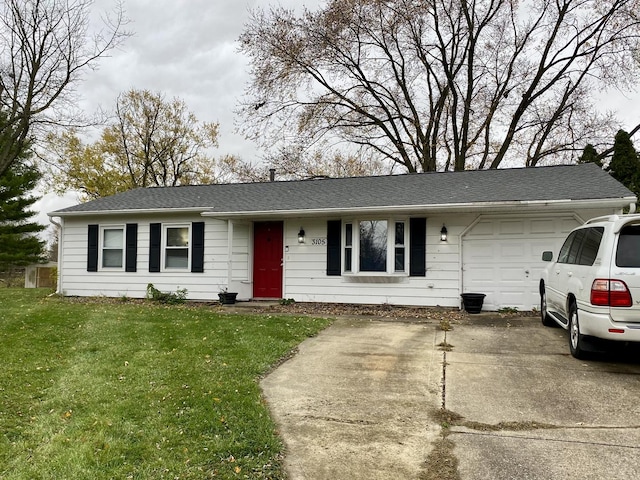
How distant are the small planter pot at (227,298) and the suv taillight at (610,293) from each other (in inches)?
327

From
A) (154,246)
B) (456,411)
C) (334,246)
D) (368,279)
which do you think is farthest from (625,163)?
(154,246)

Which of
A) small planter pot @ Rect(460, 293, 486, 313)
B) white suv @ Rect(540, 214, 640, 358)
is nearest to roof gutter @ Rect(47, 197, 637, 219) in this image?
small planter pot @ Rect(460, 293, 486, 313)

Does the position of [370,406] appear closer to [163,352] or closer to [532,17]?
[163,352]

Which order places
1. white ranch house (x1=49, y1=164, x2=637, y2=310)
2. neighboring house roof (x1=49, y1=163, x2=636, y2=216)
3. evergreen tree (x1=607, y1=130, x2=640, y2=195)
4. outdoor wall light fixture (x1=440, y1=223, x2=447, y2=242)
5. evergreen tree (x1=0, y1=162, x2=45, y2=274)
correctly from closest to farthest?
neighboring house roof (x1=49, y1=163, x2=636, y2=216), white ranch house (x1=49, y1=164, x2=637, y2=310), outdoor wall light fixture (x1=440, y1=223, x2=447, y2=242), evergreen tree (x1=607, y1=130, x2=640, y2=195), evergreen tree (x1=0, y1=162, x2=45, y2=274)

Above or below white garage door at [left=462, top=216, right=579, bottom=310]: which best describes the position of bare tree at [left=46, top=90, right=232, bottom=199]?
above

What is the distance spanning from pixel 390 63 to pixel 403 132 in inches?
136

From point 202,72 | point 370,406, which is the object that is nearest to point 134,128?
point 202,72

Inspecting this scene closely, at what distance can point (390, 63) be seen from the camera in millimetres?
22453

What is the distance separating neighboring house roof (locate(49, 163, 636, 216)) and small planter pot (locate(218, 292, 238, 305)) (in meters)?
2.03

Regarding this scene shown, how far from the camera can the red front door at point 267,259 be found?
472 inches

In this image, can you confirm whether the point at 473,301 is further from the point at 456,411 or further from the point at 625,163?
the point at 625,163

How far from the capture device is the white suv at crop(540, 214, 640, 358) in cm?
469

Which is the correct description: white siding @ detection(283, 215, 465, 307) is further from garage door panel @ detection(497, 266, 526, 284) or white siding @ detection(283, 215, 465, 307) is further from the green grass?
the green grass

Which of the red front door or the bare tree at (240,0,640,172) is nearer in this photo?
the red front door
